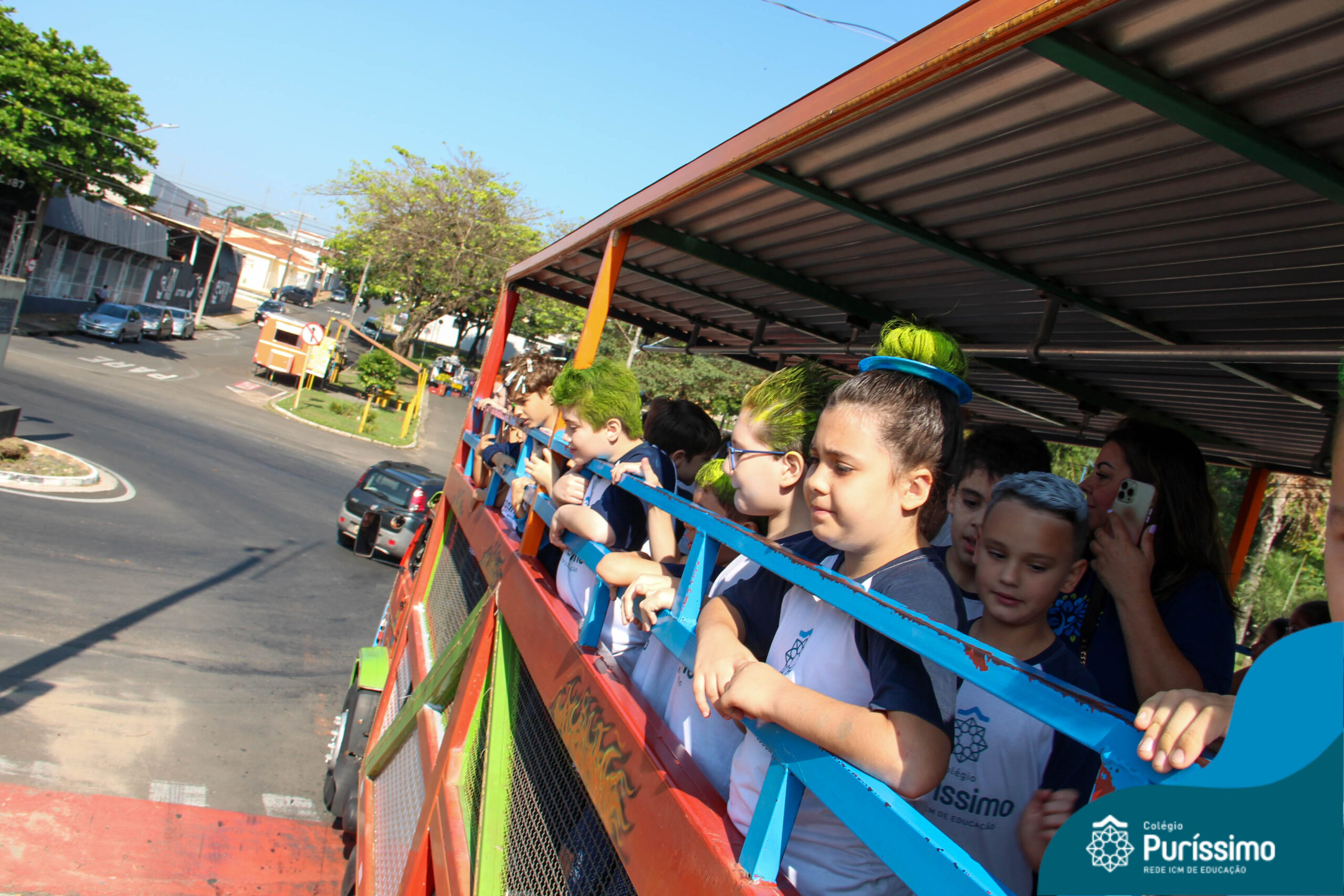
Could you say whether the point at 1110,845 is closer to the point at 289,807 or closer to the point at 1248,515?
the point at 1248,515

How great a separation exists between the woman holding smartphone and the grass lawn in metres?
23.9

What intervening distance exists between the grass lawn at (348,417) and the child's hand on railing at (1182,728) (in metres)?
25.0

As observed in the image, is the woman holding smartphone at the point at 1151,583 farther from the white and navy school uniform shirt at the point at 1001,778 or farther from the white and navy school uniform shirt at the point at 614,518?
the white and navy school uniform shirt at the point at 614,518

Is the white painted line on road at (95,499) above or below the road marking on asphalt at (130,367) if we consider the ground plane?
below

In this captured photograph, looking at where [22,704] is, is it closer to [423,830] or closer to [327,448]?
[423,830]

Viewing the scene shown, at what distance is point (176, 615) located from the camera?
9148mm

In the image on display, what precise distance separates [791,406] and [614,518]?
100cm

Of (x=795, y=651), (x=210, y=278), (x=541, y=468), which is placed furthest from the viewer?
(x=210, y=278)

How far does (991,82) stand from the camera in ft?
6.53

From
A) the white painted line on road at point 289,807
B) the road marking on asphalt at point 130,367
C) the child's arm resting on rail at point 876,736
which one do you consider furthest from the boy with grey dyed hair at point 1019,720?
the road marking on asphalt at point 130,367

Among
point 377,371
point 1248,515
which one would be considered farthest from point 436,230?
point 1248,515

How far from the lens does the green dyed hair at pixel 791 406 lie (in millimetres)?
1954

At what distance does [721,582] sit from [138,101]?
29.9 m

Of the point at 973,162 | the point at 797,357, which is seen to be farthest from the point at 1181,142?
the point at 797,357
